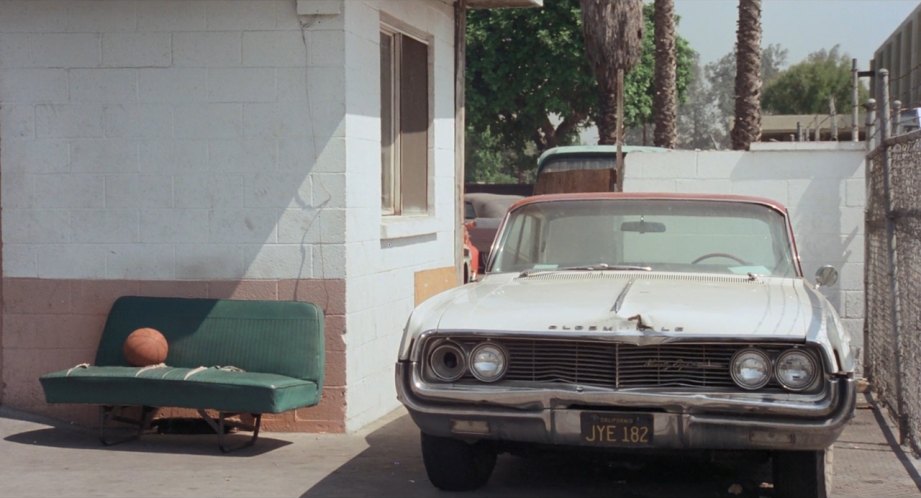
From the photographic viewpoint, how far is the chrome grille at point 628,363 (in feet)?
18.2

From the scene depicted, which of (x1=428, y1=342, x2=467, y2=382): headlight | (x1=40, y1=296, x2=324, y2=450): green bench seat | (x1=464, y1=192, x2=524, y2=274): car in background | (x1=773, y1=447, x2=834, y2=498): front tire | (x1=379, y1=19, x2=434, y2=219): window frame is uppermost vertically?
(x1=379, y1=19, x2=434, y2=219): window frame

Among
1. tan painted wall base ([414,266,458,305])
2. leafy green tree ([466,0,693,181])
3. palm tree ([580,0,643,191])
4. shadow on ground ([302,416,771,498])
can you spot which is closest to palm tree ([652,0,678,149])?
palm tree ([580,0,643,191])

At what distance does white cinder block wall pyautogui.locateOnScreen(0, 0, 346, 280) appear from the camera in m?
8.09

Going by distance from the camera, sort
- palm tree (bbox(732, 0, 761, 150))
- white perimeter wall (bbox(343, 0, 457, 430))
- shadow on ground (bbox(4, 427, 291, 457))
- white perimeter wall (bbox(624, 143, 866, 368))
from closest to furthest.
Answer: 1. shadow on ground (bbox(4, 427, 291, 457))
2. white perimeter wall (bbox(343, 0, 457, 430))
3. white perimeter wall (bbox(624, 143, 866, 368))
4. palm tree (bbox(732, 0, 761, 150))

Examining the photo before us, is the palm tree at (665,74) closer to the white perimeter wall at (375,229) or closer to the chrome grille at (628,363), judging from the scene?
the white perimeter wall at (375,229)

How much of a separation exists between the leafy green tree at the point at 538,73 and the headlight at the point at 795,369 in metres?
28.9

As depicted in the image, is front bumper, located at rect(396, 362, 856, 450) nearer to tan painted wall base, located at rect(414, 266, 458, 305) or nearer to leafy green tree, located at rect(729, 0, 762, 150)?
tan painted wall base, located at rect(414, 266, 458, 305)

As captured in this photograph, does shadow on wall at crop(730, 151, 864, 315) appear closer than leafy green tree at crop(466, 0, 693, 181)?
Yes

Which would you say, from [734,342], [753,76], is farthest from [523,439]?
[753,76]

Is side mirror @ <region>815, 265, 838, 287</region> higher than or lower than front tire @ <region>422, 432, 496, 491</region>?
higher

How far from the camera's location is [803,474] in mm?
5758

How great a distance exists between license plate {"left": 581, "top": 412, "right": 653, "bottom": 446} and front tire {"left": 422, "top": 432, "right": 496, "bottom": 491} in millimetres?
803

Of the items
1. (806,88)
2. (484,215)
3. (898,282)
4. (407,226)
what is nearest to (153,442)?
(407,226)

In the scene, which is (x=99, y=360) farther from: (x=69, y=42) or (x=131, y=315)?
(x=69, y=42)
